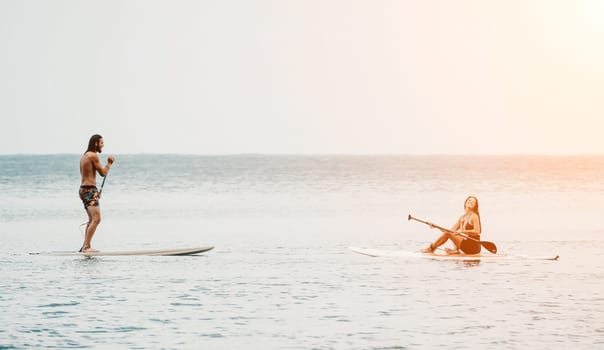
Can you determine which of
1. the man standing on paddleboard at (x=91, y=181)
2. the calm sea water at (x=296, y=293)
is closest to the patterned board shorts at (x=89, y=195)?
the man standing on paddleboard at (x=91, y=181)

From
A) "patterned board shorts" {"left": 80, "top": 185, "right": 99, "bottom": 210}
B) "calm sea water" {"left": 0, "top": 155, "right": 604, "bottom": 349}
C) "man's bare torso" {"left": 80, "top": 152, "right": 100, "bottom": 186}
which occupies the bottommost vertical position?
"calm sea water" {"left": 0, "top": 155, "right": 604, "bottom": 349}

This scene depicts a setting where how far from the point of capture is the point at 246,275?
63.2ft

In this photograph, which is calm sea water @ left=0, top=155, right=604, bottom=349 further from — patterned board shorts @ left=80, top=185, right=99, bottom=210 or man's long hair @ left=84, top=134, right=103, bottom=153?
man's long hair @ left=84, top=134, right=103, bottom=153

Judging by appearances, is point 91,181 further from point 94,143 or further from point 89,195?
point 94,143

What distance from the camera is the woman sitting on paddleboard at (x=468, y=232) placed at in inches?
787

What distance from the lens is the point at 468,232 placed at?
20.3 metres

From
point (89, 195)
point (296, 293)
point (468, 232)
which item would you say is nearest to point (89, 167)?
point (89, 195)

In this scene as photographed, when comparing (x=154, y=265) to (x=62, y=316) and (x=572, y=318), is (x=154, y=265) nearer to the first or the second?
(x=62, y=316)

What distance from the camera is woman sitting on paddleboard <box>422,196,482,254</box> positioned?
2000 cm

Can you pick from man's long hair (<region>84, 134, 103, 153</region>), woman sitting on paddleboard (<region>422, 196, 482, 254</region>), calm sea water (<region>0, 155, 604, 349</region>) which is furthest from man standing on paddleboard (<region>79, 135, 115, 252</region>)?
woman sitting on paddleboard (<region>422, 196, 482, 254</region>)

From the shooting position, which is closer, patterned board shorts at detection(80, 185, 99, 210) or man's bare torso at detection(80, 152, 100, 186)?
man's bare torso at detection(80, 152, 100, 186)

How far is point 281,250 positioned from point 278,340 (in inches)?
452

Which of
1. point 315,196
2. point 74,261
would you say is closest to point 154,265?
point 74,261

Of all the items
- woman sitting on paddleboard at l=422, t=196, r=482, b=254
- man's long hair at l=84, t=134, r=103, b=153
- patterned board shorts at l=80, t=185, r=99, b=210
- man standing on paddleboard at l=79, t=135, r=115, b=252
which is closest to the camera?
man's long hair at l=84, t=134, r=103, b=153
